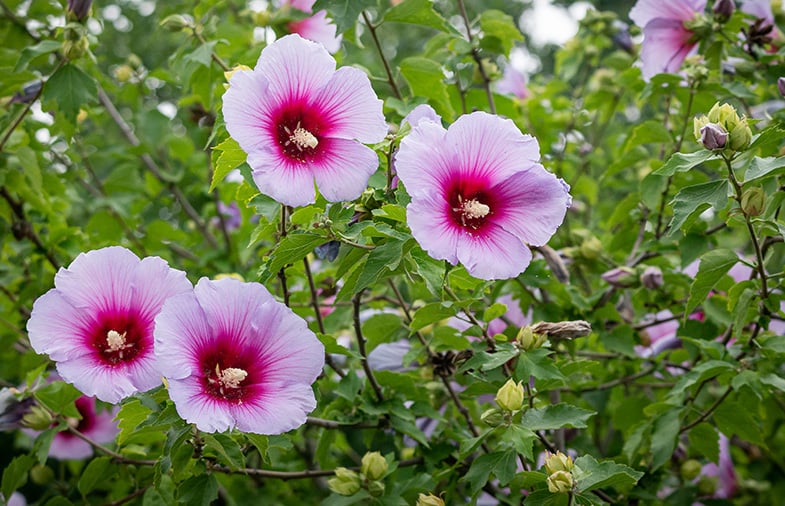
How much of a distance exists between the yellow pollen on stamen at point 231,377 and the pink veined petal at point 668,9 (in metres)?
1.15

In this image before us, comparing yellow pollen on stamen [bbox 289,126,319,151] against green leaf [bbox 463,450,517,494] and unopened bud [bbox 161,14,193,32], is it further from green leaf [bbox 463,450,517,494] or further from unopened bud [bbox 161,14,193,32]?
unopened bud [bbox 161,14,193,32]

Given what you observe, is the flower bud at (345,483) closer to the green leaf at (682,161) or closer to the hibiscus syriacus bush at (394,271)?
the hibiscus syriacus bush at (394,271)

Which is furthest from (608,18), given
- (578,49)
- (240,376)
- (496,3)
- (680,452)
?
(496,3)

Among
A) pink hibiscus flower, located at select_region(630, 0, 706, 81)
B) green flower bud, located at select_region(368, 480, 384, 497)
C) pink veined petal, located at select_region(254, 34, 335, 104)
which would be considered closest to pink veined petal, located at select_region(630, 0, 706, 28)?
pink hibiscus flower, located at select_region(630, 0, 706, 81)

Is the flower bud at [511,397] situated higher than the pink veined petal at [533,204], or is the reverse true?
the pink veined petal at [533,204]

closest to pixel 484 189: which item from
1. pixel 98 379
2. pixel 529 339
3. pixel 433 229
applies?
pixel 433 229

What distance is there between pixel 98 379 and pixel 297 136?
0.42 metres

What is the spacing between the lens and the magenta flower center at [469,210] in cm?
112

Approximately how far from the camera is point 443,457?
4.99 feet

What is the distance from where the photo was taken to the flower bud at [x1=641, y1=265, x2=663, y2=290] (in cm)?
163

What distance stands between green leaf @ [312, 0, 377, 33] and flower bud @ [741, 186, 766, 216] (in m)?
0.68

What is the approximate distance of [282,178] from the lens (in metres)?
1.07

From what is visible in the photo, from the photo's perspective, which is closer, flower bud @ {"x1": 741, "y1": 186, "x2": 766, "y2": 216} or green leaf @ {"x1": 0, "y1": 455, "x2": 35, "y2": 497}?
flower bud @ {"x1": 741, "y1": 186, "x2": 766, "y2": 216}

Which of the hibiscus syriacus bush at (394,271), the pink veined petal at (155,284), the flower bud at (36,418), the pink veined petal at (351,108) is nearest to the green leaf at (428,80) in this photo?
the hibiscus syriacus bush at (394,271)
